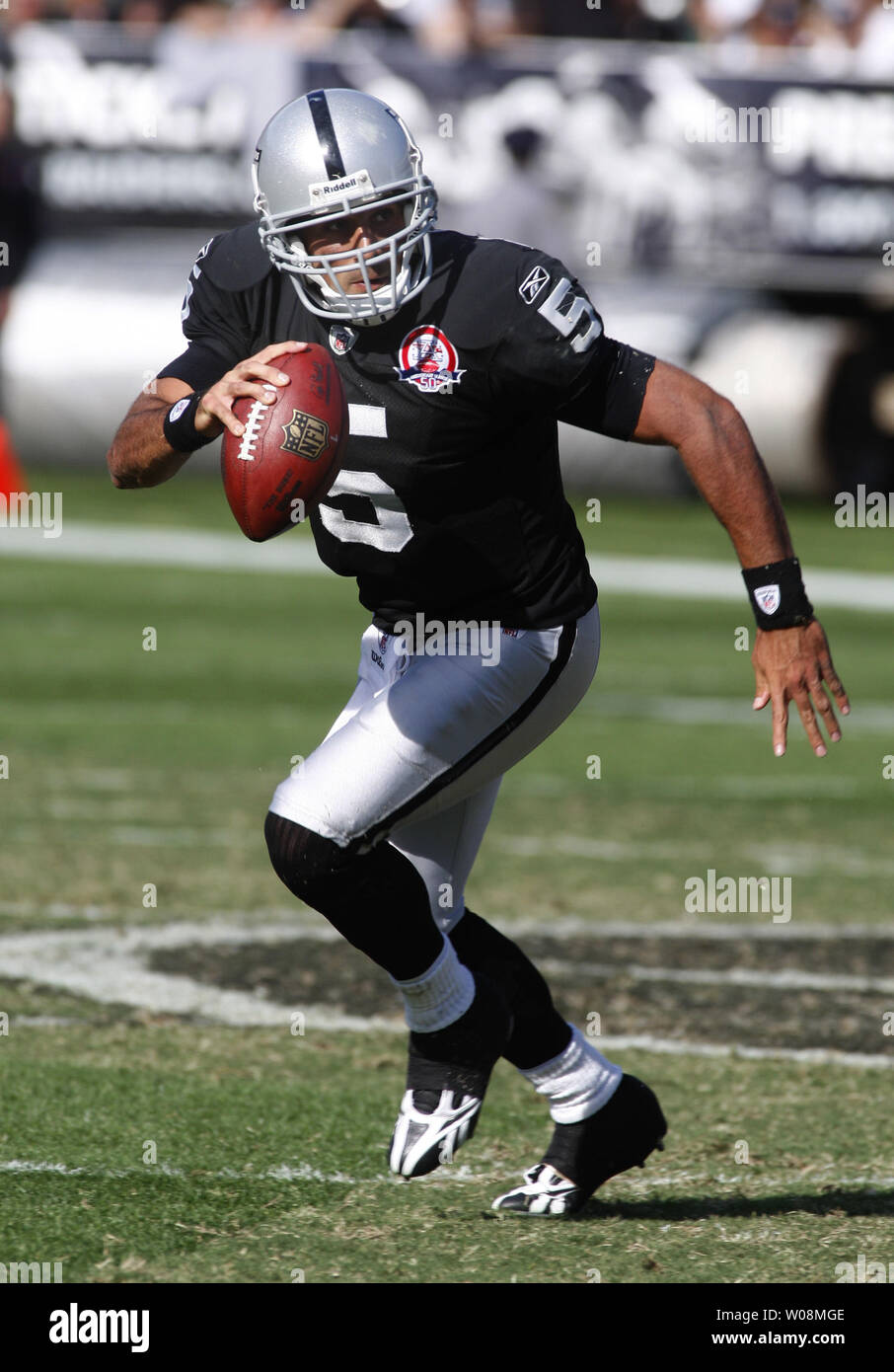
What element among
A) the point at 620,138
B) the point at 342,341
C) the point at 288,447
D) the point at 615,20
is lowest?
the point at 288,447

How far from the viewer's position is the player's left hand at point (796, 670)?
13.0ft

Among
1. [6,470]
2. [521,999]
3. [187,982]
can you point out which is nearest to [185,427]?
[521,999]

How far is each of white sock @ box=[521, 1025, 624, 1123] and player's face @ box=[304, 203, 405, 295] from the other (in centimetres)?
151

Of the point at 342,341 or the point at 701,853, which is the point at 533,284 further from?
the point at 701,853

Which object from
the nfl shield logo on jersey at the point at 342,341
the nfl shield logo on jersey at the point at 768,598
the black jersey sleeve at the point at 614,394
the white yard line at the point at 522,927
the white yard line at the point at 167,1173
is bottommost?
the white yard line at the point at 167,1173

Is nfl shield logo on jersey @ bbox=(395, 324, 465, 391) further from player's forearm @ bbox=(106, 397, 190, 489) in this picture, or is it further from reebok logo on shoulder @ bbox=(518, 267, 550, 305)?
player's forearm @ bbox=(106, 397, 190, 489)

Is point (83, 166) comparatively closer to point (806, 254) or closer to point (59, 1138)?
point (806, 254)

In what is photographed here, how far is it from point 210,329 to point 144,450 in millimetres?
345

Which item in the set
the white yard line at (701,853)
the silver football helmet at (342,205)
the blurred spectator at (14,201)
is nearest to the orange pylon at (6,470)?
the blurred spectator at (14,201)

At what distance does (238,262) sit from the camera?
4207 millimetres

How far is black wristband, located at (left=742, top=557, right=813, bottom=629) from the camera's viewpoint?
12.9ft

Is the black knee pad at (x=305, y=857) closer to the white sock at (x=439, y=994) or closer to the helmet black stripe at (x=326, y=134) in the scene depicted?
the white sock at (x=439, y=994)

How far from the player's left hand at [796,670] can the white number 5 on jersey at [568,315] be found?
609 millimetres
